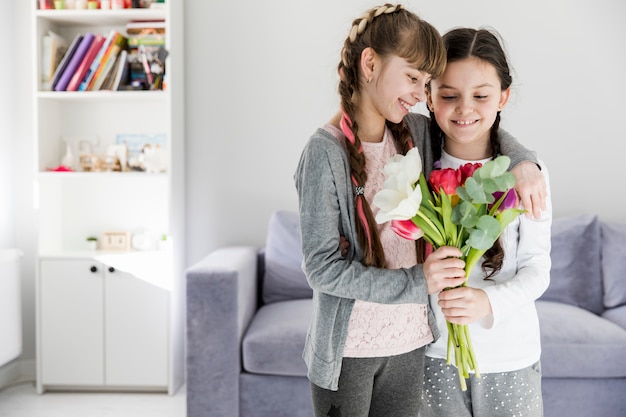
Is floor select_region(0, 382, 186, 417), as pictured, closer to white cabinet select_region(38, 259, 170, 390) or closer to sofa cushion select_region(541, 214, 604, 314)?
white cabinet select_region(38, 259, 170, 390)

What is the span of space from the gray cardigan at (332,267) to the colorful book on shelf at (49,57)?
224 cm

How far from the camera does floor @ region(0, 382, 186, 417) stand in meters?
2.87

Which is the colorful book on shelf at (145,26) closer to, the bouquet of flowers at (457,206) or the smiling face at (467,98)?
the smiling face at (467,98)

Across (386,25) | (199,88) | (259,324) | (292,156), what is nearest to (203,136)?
(199,88)

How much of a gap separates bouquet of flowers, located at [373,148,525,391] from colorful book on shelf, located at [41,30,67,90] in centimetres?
245

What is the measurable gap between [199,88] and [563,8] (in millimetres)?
1912

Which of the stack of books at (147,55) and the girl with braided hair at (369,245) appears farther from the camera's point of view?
the stack of books at (147,55)

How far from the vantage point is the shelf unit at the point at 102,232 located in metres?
3.05

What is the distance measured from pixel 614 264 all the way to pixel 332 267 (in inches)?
85.0

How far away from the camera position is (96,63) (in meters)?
3.09

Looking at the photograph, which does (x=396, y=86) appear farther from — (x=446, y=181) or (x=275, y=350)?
(x=275, y=350)

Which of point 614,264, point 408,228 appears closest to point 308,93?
point 614,264

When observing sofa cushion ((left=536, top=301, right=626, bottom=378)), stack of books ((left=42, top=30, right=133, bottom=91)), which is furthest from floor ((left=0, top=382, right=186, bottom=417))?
sofa cushion ((left=536, top=301, right=626, bottom=378))

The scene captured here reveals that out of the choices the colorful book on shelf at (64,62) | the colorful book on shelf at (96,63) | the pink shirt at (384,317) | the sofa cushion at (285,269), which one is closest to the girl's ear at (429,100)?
the pink shirt at (384,317)
